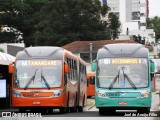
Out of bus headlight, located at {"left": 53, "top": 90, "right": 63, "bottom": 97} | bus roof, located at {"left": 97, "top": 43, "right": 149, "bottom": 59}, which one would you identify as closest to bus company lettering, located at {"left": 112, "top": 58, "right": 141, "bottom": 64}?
bus roof, located at {"left": 97, "top": 43, "right": 149, "bottom": 59}

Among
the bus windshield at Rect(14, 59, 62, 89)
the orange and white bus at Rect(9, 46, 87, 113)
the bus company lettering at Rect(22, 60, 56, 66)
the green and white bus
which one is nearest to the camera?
the green and white bus

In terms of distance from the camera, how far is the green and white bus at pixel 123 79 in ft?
82.5

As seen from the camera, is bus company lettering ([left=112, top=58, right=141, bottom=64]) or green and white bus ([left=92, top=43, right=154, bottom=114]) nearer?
green and white bus ([left=92, top=43, right=154, bottom=114])

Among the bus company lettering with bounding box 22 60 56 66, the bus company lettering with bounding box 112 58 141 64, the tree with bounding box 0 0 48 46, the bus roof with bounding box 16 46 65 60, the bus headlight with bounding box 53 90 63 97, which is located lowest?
the bus headlight with bounding box 53 90 63 97

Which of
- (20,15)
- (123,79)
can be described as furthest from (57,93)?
(20,15)

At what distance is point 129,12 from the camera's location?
173500mm

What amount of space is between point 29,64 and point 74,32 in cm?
6926

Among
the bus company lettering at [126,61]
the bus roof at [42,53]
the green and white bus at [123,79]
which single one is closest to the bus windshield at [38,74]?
the bus roof at [42,53]

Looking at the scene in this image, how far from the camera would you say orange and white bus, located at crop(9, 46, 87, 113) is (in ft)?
86.7

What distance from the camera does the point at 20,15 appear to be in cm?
9700

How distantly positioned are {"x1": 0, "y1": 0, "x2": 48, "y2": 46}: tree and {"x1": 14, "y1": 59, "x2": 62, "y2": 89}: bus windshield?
68662mm

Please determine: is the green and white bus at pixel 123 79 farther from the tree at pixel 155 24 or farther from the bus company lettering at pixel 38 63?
the tree at pixel 155 24

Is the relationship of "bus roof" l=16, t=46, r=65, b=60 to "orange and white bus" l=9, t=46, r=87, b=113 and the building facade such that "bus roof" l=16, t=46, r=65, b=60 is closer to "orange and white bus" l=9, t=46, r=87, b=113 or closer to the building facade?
"orange and white bus" l=9, t=46, r=87, b=113

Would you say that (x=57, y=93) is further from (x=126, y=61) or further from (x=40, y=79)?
(x=126, y=61)
